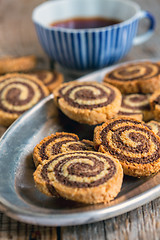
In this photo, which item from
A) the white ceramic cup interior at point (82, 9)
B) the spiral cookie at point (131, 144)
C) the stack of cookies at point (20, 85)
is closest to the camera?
the spiral cookie at point (131, 144)

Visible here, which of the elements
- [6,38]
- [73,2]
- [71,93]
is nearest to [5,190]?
[71,93]

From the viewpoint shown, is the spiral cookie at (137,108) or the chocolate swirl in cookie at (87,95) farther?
the spiral cookie at (137,108)

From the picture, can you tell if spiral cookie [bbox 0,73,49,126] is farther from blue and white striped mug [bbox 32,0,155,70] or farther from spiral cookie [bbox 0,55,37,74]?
blue and white striped mug [bbox 32,0,155,70]

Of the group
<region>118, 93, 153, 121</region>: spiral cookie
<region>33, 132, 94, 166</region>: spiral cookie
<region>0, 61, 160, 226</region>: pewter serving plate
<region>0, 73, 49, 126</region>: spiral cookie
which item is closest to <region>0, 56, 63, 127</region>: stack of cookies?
<region>0, 73, 49, 126</region>: spiral cookie

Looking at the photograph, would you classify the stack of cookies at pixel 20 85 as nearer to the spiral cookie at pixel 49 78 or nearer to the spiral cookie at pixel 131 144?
the spiral cookie at pixel 49 78

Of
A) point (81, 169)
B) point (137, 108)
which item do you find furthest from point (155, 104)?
point (81, 169)

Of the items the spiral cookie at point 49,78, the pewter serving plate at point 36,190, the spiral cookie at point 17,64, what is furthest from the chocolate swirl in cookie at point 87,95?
the spiral cookie at point 17,64

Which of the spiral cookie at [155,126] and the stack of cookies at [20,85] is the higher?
the stack of cookies at [20,85]

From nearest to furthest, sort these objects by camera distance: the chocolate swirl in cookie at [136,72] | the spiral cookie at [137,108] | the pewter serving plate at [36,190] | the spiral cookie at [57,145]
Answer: the pewter serving plate at [36,190]
the spiral cookie at [57,145]
the spiral cookie at [137,108]
the chocolate swirl in cookie at [136,72]
